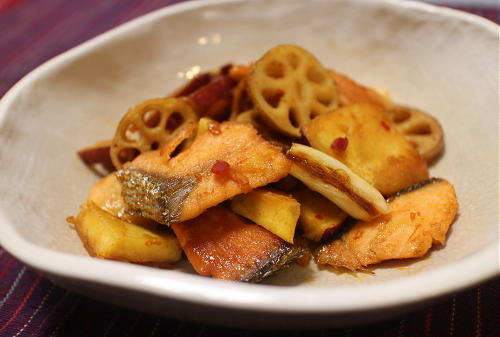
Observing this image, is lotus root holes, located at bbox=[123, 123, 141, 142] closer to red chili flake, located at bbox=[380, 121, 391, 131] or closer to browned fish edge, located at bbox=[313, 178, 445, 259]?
browned fish edge, located at bbox=[313, 178, 445, 259]

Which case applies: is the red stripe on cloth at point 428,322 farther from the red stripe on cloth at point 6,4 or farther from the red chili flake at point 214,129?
the red stripe on cloth at point 6,4

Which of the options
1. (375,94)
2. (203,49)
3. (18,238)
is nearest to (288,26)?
(203,49)

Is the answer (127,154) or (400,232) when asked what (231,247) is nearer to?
(400,232)

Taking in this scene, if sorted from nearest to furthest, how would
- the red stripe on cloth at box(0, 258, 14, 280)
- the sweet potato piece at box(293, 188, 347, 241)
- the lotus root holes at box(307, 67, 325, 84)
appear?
the sweet potato piece at box(293, 188, 347, 241)
the red stripe on cloth at box(0, 258, 14, 280)
the lotus root holes at box(307, 67, 325, 84)

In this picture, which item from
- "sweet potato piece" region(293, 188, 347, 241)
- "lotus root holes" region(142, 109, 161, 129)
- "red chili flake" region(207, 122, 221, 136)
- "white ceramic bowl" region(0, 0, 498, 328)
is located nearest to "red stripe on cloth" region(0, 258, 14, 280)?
"white ceramic bowl" region(0, 0, 498, 328)

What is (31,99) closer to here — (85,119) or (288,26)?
(85,119)

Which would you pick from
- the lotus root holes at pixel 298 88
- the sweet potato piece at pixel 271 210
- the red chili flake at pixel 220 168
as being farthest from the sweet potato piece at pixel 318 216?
the lotus root holes at pixel 298 88
